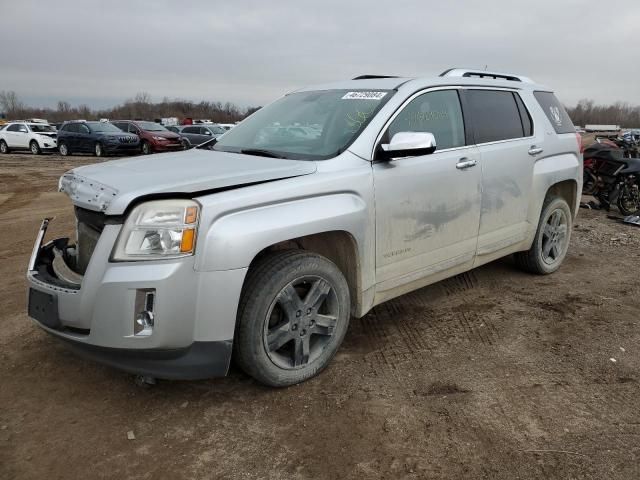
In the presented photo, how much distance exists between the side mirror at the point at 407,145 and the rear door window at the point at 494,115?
1024mm

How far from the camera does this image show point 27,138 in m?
25.2

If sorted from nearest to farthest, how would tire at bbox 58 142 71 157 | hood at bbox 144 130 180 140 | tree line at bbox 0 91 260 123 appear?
hood at bbox 144 130 180 140
tire at bbox 58 142 71 157
tree line at bbox 0 91 260 123

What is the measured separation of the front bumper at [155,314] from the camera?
249 cm

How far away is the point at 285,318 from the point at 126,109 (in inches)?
4256

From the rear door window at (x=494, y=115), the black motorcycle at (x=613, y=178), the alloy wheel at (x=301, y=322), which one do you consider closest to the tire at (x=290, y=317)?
the alloy wheel at (x=301, y=322)

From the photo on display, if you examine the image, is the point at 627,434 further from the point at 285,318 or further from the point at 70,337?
the point at 70,337

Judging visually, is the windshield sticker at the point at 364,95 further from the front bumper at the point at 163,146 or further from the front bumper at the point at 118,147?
the front bumper at the point at 118,147

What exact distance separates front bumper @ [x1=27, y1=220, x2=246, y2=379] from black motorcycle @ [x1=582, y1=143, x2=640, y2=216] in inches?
353

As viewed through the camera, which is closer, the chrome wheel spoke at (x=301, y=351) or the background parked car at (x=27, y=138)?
the chrome wheel spoke at (x=301, y=351)

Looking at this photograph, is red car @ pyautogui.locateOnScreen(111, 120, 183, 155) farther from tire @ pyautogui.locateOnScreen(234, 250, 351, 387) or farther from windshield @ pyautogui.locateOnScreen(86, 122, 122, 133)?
tire @ pyautogui.locateOnScreen(234, 250, 351, 387)

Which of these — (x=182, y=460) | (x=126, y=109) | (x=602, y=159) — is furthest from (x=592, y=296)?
(x=126, y=109)

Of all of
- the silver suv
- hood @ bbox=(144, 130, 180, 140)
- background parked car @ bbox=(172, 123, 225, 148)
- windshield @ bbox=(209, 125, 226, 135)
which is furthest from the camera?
windshield @ bbox=(209, 125, 226, 135)

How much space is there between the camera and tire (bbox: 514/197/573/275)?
5.02 metres

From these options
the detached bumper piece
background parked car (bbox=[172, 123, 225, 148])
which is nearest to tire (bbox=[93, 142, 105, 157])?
background parked car (bbox=[172, 123, 225, 148])
